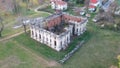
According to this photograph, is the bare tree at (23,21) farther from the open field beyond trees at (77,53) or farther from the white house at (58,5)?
the white house at (58,5)

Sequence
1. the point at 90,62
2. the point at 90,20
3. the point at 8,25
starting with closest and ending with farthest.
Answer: the point at 90,62 → the point at 8,25 → the point at 90,20

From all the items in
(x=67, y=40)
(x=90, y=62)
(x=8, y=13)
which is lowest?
(x=90, y=62)

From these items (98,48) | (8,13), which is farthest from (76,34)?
(8,13)

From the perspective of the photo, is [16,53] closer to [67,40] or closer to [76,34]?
[67,40]

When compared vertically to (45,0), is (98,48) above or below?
below

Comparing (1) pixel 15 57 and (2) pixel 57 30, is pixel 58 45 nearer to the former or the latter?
(2) pixel 57 30

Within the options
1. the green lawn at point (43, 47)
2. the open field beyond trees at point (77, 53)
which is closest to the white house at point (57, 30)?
the green lawn at point (43, 47)

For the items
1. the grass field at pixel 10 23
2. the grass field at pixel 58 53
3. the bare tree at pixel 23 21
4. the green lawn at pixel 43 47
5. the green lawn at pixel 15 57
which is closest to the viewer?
the green lawn at pixel 15 57

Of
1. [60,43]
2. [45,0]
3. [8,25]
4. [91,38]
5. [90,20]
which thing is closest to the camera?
[60,43]
